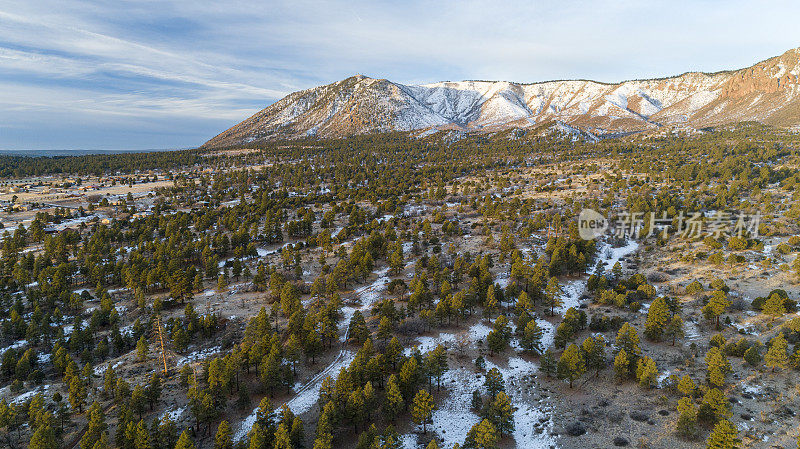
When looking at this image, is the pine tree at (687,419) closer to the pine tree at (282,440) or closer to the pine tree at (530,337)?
the pine tree at (530,337)

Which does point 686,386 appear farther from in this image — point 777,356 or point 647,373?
point 777,356

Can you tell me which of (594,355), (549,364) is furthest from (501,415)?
(594,355)

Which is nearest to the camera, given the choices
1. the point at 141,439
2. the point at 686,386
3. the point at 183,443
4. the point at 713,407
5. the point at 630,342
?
the point at 183,443

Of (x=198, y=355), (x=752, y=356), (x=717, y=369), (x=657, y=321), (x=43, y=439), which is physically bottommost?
(x=198, y=355)

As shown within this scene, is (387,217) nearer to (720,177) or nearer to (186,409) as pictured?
(186,409)

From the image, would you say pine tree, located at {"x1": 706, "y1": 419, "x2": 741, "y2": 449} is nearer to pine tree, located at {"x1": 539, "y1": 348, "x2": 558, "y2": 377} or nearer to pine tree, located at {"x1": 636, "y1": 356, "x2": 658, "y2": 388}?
pine tree, located at {"x1": 636, "y1": 356, "x2": 658, "y2": 388}

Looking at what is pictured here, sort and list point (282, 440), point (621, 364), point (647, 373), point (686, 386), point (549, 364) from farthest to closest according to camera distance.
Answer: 1. point (549, 364)
2. point (621, 364)
3. point (647, 373)
4. point (686, 386)
5. point (282, 440)

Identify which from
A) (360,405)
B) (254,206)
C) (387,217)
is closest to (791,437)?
(360,405)
